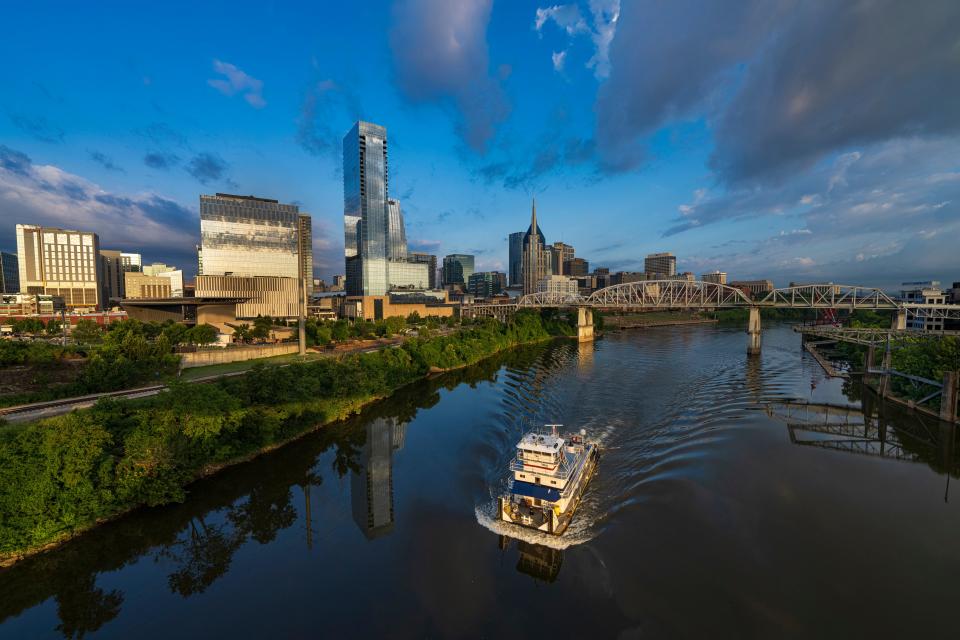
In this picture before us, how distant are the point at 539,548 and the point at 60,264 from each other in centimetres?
19066

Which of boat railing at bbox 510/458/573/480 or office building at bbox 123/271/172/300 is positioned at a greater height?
office building at bbox 123/271/172/300

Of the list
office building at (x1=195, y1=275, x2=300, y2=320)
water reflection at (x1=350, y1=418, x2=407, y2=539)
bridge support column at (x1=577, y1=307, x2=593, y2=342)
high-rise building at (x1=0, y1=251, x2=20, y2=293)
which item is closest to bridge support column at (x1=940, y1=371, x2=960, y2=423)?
water reflection at (x1=350, y1=418, x2=407, y2=539)

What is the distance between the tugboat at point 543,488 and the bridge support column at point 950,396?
1551 inches

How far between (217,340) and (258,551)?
63.8 metres

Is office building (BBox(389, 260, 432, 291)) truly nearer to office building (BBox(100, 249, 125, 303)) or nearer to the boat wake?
office building (BBox(100, 249, 125, 303))

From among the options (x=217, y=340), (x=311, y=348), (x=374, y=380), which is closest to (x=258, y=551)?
(x=374, y=380)

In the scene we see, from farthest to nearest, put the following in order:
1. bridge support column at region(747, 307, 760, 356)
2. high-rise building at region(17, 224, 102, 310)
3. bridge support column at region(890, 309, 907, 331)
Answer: high-rise building at region(17, 224, 102, 310)
bridge support column at region(890, 309, 907, 331)
bridge support column at region(747, 307, 760, 356)

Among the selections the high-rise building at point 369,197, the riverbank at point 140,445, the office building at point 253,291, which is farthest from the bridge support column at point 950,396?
the high-rise building at point 369,197

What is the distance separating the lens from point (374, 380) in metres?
49.6

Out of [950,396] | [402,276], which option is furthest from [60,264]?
[950,396]

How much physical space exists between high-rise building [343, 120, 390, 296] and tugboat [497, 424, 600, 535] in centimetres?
15142

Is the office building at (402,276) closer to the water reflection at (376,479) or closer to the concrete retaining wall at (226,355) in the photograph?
the concrete retaining wall at (226,355)

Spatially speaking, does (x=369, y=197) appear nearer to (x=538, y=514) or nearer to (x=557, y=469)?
(x=557, y=469)

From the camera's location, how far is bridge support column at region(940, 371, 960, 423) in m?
37.5
